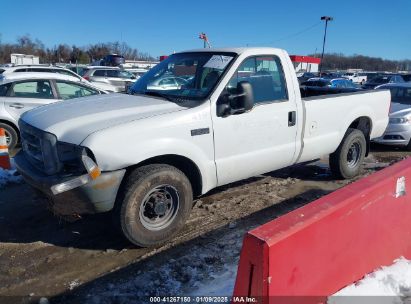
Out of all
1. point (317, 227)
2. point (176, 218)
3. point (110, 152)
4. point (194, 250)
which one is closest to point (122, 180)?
point (110, 152)

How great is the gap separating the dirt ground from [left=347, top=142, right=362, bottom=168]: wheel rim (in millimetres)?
438

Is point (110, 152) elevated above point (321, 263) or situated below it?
above

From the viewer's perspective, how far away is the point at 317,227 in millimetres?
2363

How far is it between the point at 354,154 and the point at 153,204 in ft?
12.9

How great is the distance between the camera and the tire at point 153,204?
3.51m

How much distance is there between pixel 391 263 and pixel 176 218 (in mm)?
2041

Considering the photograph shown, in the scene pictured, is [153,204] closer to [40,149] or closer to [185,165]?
[185,165]

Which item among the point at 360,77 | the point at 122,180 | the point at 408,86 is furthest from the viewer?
the point at 360,77

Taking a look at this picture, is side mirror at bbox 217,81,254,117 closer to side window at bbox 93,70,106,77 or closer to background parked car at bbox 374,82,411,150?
background parked car at bbox 374,82,411,150

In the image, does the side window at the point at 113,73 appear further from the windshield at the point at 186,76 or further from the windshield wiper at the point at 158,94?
the windshield wiper at the point at 158,94

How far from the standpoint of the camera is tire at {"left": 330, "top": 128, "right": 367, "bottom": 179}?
581 centimetres

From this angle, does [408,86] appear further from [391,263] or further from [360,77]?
[360,77]

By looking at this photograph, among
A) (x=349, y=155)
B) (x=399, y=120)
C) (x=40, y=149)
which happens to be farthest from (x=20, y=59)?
(x=40, y=149)

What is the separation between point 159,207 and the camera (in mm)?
3775
